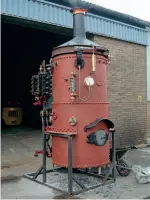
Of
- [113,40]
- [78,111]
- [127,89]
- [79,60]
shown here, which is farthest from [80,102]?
[127,89]

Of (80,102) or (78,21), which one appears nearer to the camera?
(80,102)

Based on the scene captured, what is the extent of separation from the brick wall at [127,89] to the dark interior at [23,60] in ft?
9.42

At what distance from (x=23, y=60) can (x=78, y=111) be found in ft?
34.4

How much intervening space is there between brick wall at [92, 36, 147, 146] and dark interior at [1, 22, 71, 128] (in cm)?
287

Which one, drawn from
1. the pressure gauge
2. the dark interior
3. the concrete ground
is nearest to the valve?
the pressure gauge

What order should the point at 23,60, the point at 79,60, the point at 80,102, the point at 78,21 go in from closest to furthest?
the point at 79,60, the point at 80,102, the point at 78,21, the point at 23,60

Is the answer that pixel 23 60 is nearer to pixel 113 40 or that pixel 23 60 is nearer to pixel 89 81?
pixel 113 40

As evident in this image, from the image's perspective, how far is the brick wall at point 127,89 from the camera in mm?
10398

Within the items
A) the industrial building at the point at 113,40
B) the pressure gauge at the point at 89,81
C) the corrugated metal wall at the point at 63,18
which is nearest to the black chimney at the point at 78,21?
the pressure gauge at the point at 89,81

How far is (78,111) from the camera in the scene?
A: 5559mm

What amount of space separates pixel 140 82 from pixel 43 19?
16.9ft

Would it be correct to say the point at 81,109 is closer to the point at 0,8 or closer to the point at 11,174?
the point at 11,174

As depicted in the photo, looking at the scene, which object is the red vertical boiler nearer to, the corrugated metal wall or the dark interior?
the corrugated metal wall

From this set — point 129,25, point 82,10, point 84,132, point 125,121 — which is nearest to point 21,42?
point 129,25
